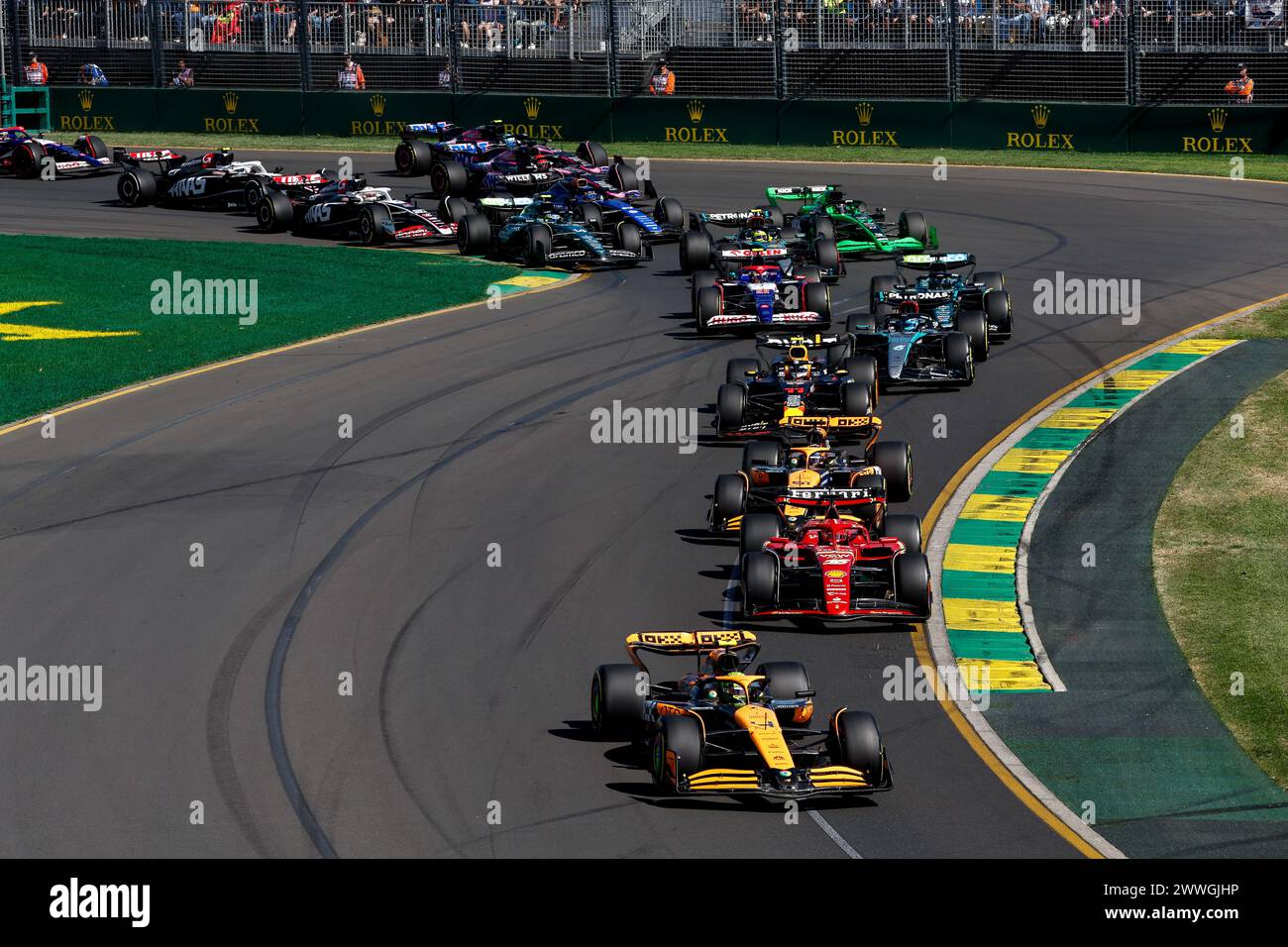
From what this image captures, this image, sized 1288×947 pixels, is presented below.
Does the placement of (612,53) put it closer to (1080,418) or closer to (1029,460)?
(1080,418)

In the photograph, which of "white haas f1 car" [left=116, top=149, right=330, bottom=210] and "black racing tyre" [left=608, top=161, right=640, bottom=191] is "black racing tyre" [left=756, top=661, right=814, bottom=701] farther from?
"white haas f1 car" [left=116, top=149, right=330, bottom=210]

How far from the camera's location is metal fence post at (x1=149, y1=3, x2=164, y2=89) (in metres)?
56.5

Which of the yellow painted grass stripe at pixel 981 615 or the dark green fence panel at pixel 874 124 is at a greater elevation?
the dark green fence panel at pixel 874 124

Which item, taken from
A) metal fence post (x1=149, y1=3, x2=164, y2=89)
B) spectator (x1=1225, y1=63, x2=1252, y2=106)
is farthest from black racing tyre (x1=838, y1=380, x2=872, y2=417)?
metal fence post (x1=149, y1=3, x2=164, y2=89)

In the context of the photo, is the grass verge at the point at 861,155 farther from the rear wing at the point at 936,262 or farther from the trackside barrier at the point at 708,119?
the rear wing at the point at 936,262

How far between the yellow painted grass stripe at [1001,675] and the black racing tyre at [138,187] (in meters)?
32.3

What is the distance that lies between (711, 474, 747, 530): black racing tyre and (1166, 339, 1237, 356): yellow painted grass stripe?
1194 centimetres

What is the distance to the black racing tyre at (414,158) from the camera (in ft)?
155

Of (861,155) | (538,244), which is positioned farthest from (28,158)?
(861,155)

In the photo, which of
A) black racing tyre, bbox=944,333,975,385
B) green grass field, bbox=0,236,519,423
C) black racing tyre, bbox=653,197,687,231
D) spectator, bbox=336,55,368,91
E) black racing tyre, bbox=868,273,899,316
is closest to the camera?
black racing tyre, bbox=944,333,975,385

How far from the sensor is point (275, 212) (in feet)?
136

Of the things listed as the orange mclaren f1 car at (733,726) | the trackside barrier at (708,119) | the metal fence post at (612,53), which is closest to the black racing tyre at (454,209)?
the trackside barrier at (708,119)

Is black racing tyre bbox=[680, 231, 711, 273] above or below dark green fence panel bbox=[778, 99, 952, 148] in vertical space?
below

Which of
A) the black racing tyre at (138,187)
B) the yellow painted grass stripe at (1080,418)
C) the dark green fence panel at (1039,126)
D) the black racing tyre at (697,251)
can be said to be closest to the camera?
the yellow painted grass stripe at (1080,418)
